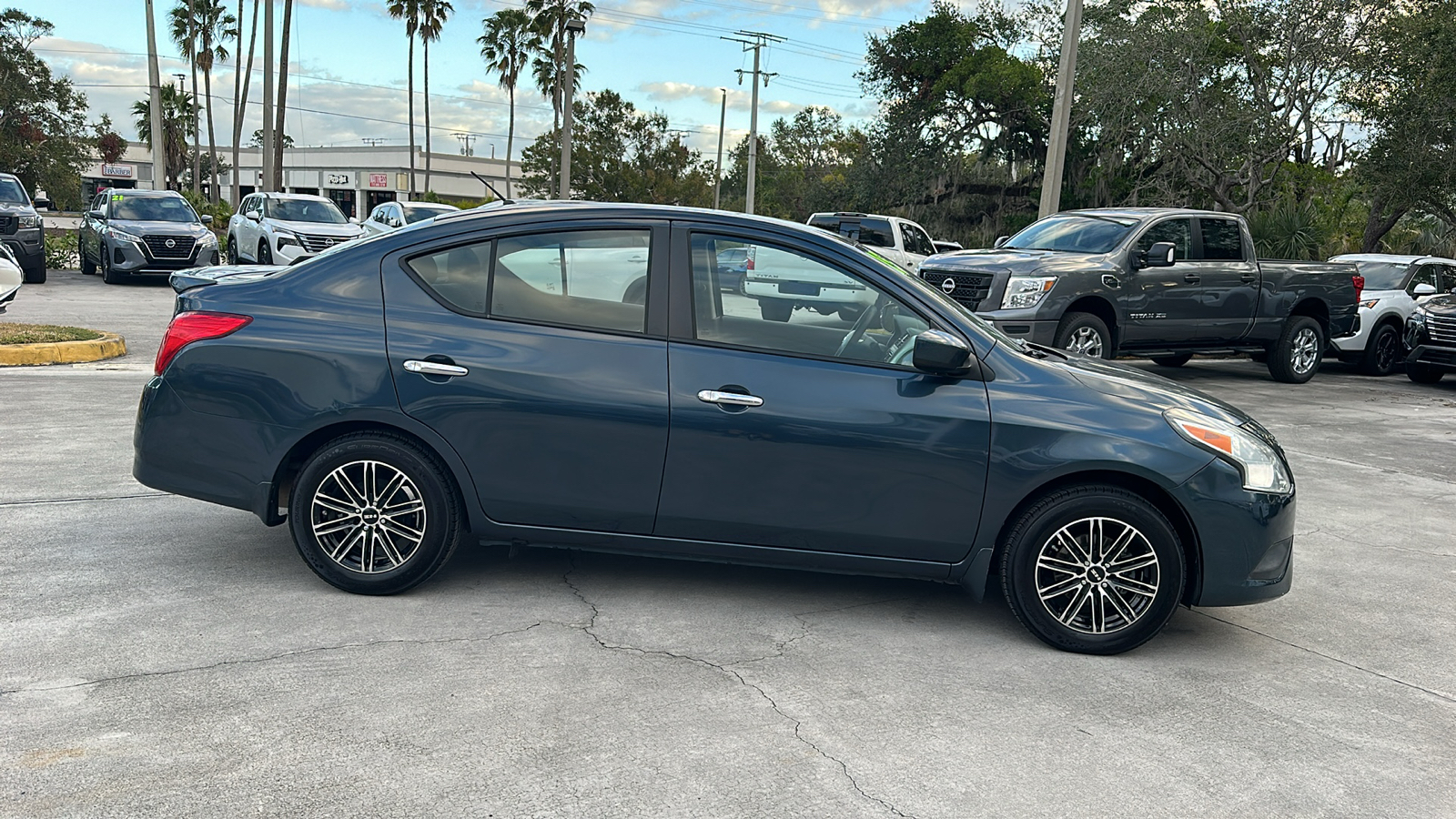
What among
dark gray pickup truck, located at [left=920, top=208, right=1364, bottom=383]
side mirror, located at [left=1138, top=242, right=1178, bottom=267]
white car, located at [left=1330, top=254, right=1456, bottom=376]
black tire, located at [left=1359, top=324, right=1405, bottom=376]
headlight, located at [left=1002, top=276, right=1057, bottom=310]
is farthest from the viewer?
black tire, located at [left=1359, top=324, right=1405, bottom=376]

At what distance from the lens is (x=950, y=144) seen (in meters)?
40.9

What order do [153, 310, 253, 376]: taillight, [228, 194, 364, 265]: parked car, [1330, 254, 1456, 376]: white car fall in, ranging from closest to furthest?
[153, 310, 253, 376]: taillight < [1330, 254, 1456, 376]: white car < [228, 194, 364, 265]: parked car

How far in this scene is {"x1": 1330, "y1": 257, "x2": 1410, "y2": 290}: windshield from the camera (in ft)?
54.3

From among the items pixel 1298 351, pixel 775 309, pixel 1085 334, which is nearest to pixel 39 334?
pixel 775 309

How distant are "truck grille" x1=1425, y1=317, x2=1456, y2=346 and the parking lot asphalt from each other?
10.3m

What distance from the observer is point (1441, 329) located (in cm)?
1470

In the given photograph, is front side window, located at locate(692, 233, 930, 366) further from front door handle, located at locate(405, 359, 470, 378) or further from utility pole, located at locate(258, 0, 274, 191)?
utility pole, located at locate(258, 0, 274, 191)

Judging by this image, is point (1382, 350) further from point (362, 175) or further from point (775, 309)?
point (362, 175)

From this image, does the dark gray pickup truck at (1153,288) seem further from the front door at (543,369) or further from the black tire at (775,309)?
the front door at (543,369)

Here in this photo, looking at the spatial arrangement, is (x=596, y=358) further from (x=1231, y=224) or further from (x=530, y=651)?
(x=1231, y=224)

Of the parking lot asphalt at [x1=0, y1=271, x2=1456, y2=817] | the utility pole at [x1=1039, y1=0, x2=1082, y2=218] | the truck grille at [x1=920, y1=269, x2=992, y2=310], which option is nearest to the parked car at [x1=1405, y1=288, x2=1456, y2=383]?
the utility pole at [x1=1039, y1=0, x2=1082, y2=218]

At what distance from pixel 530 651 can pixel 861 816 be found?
1571 millimetres

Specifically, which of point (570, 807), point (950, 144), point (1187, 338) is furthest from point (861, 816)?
point (950, 144)

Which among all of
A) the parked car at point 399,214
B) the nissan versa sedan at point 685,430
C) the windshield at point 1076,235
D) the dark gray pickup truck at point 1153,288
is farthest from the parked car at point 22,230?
the nissan versa sedan at point 685,430
